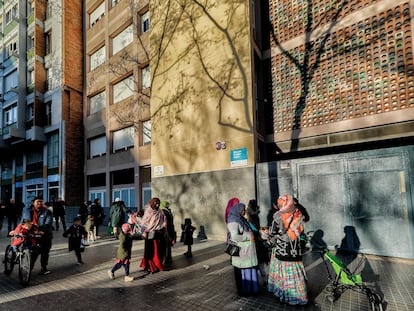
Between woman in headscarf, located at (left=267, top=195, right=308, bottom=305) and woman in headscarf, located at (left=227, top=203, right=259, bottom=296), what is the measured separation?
0.46 meters

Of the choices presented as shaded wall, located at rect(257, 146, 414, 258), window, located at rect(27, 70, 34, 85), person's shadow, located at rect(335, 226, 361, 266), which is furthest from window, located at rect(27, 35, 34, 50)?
person's shadow, located at rect(335, 226, 361, 266)

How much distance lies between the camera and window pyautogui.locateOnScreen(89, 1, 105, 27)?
19.3 metres

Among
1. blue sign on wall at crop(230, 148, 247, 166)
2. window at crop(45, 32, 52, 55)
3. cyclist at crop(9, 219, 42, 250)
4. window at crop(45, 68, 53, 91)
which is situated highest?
window at crop(45, 32, 52, 55)

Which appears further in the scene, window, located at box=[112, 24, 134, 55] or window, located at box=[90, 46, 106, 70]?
window, located at box=[90, 46, 106, 70]

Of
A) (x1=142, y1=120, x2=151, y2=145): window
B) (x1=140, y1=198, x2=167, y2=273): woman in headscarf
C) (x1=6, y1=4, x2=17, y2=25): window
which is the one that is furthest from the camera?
(x1=6, y1=4, x2=17, y2=25): window

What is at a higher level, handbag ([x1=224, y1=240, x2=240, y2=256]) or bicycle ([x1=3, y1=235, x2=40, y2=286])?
handbag ([x1=224, y1=240, x2=240, y2=256])

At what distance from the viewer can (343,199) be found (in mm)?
7398

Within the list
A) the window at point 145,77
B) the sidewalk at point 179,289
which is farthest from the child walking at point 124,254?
the window at point 145,77

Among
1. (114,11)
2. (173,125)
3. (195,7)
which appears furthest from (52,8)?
(173,125)

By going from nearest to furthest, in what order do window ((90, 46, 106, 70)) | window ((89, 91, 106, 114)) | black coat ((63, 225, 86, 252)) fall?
black coat ((63, 225, 86, 252)), window ((89, 91, 106, 114)), window ((90, 46, 106, 70))

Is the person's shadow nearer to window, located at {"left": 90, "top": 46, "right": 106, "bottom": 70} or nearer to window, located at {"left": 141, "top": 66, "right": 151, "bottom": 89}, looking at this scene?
window, located at {"left": 141, "top": 66, "right": 151, "bottom": 89}

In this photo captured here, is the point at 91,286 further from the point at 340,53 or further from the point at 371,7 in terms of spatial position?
the point at 371,7

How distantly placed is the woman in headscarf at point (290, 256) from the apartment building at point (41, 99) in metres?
18.5

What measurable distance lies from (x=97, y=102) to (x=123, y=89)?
362 centimetres
